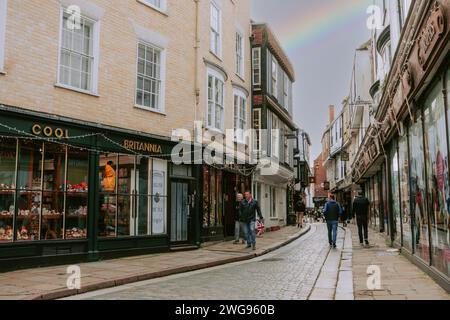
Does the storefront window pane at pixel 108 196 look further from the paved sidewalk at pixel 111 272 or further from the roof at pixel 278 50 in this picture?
the roof at pixel 278 50

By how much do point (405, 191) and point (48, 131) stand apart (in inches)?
351

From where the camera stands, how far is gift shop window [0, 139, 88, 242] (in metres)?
9.82

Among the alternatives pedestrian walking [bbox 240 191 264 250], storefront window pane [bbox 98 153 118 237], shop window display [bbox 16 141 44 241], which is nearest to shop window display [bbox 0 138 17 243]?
shop window display [bbox 16 141 44 241]

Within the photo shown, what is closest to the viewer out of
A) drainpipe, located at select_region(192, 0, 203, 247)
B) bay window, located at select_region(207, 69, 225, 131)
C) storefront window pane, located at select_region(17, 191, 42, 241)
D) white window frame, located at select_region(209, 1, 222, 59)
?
storefront window pane, located at select_region(17, 191, 42, 241)

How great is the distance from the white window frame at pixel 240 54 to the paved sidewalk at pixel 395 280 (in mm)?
11031

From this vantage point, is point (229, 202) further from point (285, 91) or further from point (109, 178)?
point (285, 91)

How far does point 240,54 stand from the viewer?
69.8 ft

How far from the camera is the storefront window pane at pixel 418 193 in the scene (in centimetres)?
904

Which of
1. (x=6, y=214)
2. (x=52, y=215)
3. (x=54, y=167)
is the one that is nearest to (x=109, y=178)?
(x=54, y=167)

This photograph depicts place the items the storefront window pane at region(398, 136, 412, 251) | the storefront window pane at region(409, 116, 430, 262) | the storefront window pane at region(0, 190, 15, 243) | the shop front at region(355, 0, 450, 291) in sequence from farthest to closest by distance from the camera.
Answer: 1. the storefront window pane at region(398, 136, 412, 251)
2. the storefront window pane at region(0, 190, 15, 243)
3. the storefront window pane at region(409, 116, 430, 262)
4. the shop front at region(355, 0, 450, 291)

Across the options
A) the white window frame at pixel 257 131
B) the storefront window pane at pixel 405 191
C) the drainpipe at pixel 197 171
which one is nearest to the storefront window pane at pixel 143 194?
the drainpipe at pixel 197 171

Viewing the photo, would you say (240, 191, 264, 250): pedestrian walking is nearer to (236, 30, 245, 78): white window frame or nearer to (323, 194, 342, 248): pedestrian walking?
(323, 194, 342, 248): pedestrian walking

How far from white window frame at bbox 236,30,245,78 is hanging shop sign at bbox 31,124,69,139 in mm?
11351
